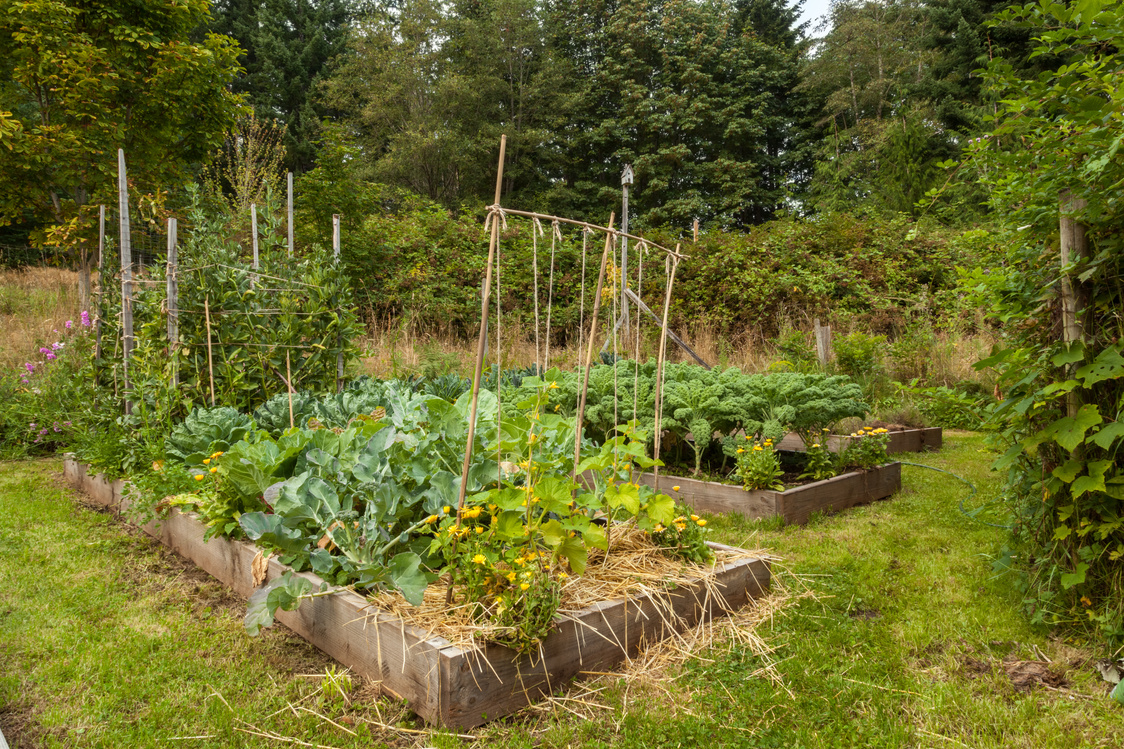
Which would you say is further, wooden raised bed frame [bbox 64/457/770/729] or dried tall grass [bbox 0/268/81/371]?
dried tall grass [bbox 0/268/81/371]

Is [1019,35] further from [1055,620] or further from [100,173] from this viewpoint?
[100,173]

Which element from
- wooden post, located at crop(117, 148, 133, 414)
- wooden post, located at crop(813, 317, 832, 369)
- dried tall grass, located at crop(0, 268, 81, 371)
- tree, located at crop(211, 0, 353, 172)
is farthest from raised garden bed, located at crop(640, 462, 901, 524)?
tree, located at crop(211, 0, 353, 172)

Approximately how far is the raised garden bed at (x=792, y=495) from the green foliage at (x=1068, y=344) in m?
1.34

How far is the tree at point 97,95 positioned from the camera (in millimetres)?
6090

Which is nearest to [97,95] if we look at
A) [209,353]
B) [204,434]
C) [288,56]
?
[209,353]

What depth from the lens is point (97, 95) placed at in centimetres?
642

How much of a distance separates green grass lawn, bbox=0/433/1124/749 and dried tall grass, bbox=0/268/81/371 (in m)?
5.64

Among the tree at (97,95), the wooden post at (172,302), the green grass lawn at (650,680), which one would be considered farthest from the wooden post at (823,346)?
the tree at (97,95)

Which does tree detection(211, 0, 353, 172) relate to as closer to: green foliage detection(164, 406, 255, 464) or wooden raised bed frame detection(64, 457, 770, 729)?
green foliage detection(164, 406, 255, 464)

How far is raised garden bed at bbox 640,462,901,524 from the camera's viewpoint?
374 cm

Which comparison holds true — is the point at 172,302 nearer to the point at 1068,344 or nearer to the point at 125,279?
the point at 125,279

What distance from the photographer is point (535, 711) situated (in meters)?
1.90

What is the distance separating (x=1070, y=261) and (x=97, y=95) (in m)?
7.99

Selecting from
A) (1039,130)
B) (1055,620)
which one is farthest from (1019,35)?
(1055,620)
